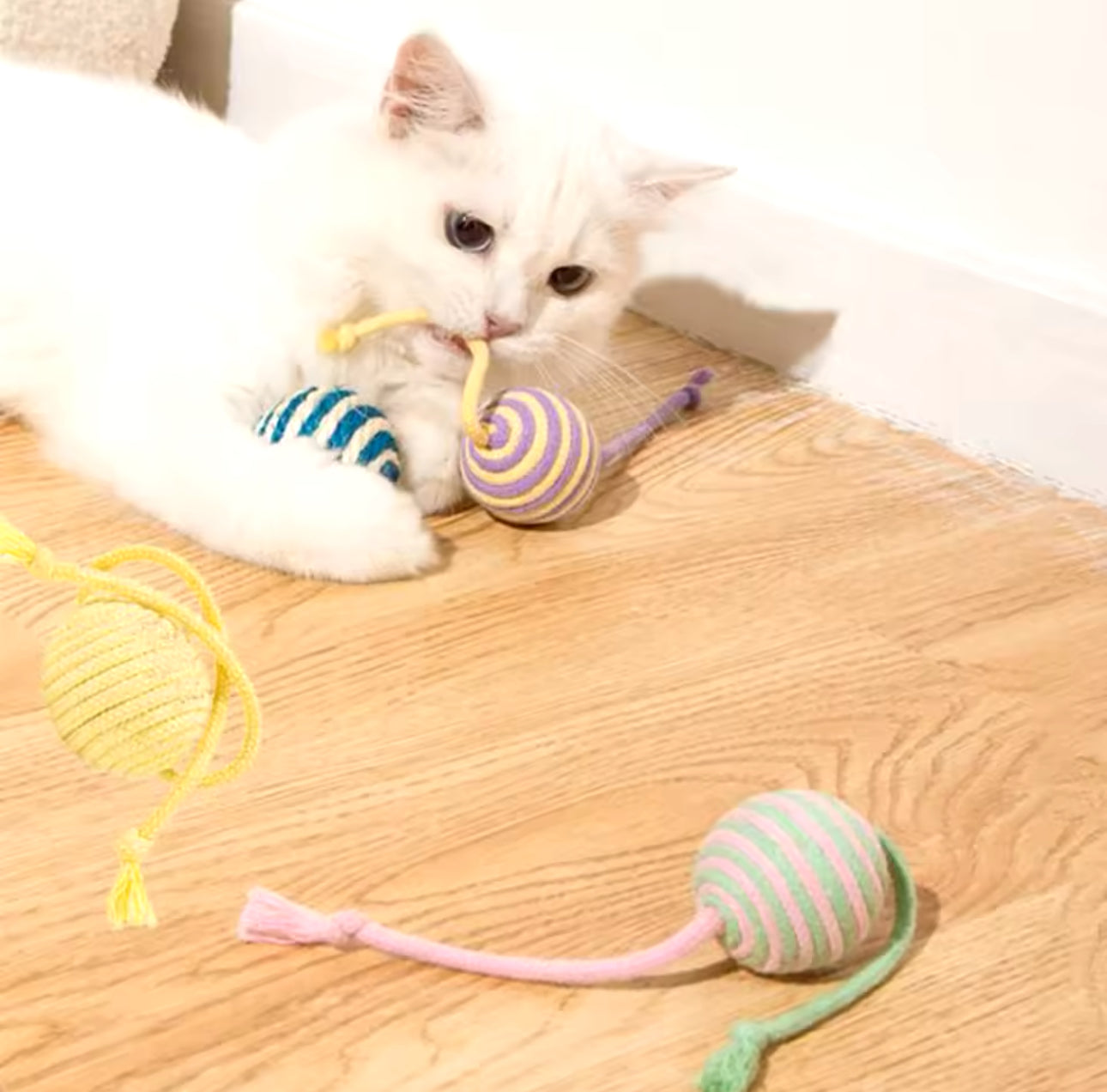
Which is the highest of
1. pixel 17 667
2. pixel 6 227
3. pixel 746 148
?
pixel 746 148

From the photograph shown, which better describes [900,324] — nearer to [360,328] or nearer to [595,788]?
[360,328]

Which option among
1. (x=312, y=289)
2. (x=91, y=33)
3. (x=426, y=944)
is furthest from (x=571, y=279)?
(x=91, y=33)

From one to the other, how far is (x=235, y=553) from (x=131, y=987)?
554 millimetres

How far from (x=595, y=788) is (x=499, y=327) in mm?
495

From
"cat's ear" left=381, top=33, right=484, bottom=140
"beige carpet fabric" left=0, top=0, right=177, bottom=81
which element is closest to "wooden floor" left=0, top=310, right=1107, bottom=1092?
"cat's ear" left=381, top=33, right=484, bottom=140

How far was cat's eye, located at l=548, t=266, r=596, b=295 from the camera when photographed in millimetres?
1494

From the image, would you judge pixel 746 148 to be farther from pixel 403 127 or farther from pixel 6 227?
pixel 6 227

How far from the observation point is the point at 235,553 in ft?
4.50

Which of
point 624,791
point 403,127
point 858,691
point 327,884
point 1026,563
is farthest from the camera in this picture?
point 1026,563

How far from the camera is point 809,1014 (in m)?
0.90

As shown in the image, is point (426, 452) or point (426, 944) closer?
point (426, 944)

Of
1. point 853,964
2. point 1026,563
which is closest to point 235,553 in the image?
point 853,964

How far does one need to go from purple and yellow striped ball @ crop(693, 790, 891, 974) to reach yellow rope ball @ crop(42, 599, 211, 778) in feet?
1.07

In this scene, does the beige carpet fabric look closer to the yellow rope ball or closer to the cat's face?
the cat's face
